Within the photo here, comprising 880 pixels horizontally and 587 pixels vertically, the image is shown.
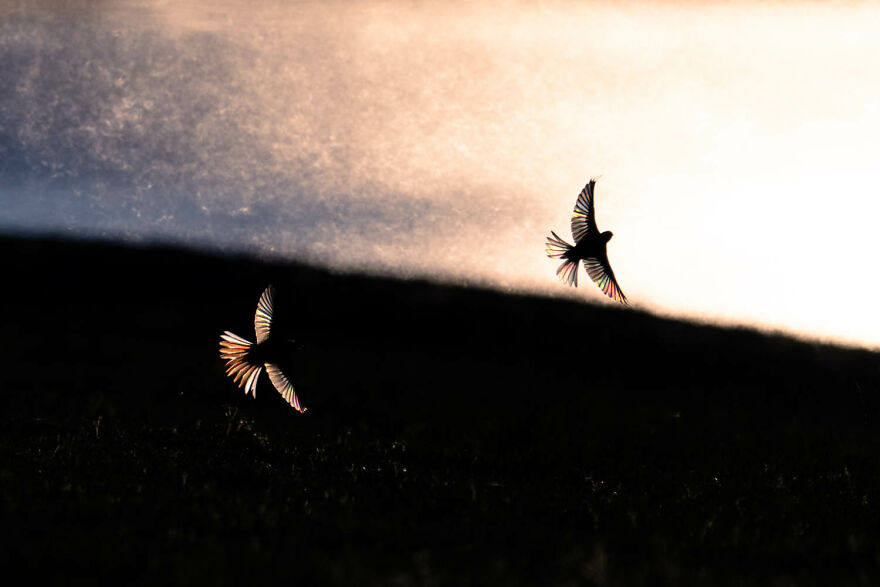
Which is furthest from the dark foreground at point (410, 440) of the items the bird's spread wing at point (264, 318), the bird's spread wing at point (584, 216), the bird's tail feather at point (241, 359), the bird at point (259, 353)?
the bird's spread wing at point (584, 216)

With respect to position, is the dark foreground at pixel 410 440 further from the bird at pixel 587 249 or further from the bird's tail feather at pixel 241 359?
the bird at pixel 587 249

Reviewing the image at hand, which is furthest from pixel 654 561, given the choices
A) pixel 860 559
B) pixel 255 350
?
pixel 255 350

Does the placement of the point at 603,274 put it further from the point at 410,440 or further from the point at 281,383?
the point at 281,383

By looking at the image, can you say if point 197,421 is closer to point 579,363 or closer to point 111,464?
point 111,464

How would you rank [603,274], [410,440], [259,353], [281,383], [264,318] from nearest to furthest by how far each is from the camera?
[603,274] < [259,353] < [264,318] < [281,383] < [410,440]

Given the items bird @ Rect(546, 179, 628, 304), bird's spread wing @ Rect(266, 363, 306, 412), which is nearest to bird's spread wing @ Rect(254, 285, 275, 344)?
bird's spread wing @ Rect(266, 363, 306, 412)

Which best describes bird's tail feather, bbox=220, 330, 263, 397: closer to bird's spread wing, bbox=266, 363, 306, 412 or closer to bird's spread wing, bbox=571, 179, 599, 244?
bird's spread wing, bbox=266, 363, 306, 412

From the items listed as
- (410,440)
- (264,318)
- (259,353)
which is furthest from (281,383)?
(410,440)
